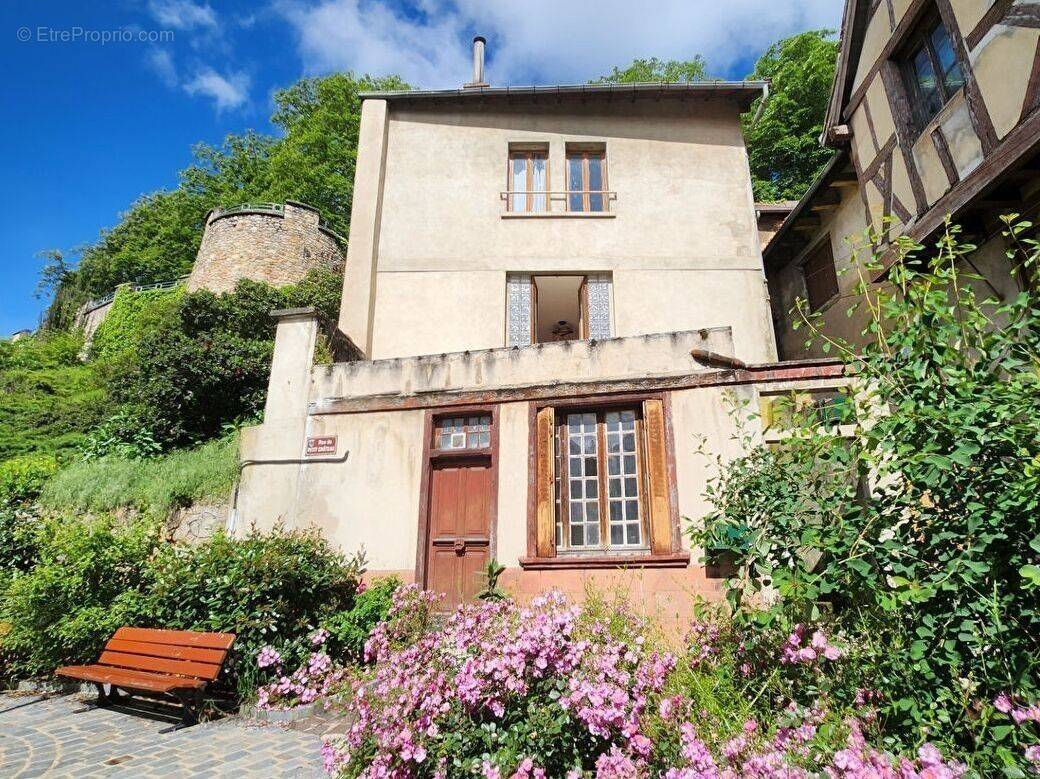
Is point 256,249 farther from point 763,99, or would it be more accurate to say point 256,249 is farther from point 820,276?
point 820,276

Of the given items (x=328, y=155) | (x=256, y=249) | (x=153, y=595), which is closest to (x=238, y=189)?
(x=328, y=155)

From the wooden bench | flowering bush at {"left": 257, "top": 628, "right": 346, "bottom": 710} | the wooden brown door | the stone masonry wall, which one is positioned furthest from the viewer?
the stone masonry wall

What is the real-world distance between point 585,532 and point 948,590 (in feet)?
14.8

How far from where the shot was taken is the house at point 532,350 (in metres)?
6.80

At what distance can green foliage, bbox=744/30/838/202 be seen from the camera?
739 inches

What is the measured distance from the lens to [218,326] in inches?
563

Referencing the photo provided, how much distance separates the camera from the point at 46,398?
1562 cm

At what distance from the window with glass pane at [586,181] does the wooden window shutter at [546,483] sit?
546 centimetres

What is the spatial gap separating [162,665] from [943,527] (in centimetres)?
605

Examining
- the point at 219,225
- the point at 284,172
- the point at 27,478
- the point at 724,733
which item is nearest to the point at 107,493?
the point at 27,478

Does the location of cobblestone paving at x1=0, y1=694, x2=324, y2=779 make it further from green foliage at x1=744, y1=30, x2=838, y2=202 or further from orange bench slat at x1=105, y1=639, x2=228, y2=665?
green foliage at x1=744, y1=30, x2=838, y2=202

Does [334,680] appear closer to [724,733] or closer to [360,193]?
[724,733]

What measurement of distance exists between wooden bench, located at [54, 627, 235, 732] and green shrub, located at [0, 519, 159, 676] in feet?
1.24

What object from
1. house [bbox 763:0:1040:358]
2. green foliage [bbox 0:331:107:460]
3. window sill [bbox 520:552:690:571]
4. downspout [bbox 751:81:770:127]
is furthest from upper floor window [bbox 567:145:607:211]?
green foliage [bbox 0:331:107:460]
